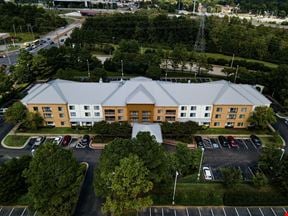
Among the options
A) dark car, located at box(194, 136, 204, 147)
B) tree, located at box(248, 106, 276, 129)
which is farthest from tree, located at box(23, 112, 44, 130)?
tree, located at box(248, 106, 276, 129)

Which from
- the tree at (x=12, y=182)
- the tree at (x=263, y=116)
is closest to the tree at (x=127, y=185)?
the tree at (x=12, y=182)

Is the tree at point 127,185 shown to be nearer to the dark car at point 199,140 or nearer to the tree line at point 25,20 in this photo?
the dark car at point 199,140

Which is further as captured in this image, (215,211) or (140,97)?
(140,97)

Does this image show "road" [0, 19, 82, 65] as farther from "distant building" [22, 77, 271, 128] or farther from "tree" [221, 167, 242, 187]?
"tree" [221, 167, 242, 187]

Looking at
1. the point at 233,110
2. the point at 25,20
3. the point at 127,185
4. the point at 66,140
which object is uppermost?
the point at 25,20

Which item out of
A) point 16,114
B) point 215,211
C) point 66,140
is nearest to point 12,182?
point 66,140

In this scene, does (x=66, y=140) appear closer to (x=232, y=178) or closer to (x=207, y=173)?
(x=207, y=173)

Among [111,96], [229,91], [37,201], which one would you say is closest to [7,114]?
[111,96]
